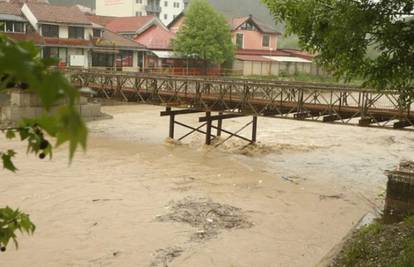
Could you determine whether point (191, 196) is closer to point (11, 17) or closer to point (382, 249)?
point (382, 249)

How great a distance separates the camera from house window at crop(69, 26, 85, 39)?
4531 cm

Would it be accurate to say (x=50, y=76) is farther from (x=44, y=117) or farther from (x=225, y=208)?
(x=225, y=208)

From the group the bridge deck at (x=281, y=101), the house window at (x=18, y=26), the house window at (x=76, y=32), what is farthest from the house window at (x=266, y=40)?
the bridge deck at (x=281, y=101)

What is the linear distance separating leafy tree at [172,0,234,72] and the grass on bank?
3974cm

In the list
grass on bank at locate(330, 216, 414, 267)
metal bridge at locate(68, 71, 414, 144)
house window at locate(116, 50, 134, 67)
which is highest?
house window at locate(116, 50, 134, 67)

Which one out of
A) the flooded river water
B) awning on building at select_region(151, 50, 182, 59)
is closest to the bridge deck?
the flooded river water

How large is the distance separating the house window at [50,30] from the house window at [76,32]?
131 cm

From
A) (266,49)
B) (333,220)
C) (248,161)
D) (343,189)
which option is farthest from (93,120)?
(266,49)

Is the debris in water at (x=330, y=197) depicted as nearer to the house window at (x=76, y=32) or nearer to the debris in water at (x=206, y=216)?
the debris in water at (x=206, y=216)

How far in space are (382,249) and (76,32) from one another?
41.7 meters

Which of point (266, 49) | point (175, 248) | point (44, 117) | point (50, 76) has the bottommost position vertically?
point (175, 248)

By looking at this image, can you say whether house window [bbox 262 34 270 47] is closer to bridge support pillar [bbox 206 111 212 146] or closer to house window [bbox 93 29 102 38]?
house window [bbox 93 29 102 38]

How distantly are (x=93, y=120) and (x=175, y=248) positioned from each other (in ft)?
72.5

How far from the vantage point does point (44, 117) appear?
184 cm
